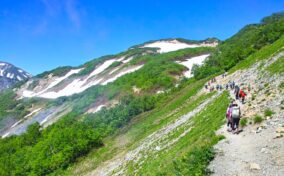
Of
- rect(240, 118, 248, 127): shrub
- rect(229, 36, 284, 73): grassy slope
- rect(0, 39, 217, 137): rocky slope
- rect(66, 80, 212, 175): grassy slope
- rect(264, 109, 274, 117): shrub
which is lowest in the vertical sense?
rect(66, 80, 212, 175): grassy slope

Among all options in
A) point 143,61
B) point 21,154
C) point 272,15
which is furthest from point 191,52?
point 21,154

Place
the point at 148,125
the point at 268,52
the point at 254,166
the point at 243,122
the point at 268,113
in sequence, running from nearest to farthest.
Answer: the point at 254,166 < the point at 268,113 < the point at 243,122 < the point at 268,52 < the point at 148,125

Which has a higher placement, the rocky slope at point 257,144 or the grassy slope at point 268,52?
the grassy slope at point 268,52

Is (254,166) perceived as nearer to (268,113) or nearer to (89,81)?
(268,113)

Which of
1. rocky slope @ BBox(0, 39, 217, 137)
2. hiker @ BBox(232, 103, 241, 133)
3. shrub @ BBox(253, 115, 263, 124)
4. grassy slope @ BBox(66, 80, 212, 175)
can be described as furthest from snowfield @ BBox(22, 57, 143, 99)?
shrub @ BBox(253, 115, 263, 124)

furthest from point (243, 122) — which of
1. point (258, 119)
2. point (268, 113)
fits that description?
point (268, 113)

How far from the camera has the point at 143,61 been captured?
154125mm

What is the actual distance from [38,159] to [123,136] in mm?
17277

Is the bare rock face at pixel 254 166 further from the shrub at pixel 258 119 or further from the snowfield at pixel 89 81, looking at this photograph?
the snowfield at pixel 89 81

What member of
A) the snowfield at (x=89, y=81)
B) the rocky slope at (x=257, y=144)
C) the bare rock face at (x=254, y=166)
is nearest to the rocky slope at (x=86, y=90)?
the snowfield at (x=89, y=81)

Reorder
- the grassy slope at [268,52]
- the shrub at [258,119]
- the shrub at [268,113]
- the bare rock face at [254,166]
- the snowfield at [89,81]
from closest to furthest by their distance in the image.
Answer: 1. the bare rock face at [254,166]
2. the shrub at [258,119]
3. the shrub at [268,113]
4. the grassy slope at [268,52]
5. the snowfield at [89,81]

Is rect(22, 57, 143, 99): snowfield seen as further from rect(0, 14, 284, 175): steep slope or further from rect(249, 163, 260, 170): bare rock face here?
rect(249, 163, 260, 170): bare rock face

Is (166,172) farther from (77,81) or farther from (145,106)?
(77,81)

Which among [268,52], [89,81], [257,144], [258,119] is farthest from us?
[89,81]
